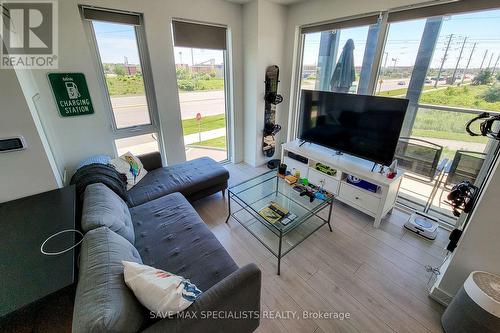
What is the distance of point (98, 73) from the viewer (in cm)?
226

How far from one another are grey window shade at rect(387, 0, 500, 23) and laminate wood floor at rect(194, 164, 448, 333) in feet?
6.62

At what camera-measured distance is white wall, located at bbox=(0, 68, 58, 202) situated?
1.32m

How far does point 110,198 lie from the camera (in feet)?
5.15

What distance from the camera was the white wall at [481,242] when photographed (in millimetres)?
1236

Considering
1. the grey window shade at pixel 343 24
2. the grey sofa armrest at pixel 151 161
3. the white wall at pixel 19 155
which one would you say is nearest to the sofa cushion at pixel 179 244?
the white wall at pixel 19 155

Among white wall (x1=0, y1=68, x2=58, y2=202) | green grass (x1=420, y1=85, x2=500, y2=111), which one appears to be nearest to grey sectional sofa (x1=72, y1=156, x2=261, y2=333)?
white wall (x1=0, y1=68, x2=58, y2=202)

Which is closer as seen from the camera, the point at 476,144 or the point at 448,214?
the point at 476,144

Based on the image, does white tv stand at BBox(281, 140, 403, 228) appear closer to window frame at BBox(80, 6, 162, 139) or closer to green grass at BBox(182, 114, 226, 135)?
green grass at BBox(182, 114, 226, 135)

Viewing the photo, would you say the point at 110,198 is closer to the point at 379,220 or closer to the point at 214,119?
the point at 214,119

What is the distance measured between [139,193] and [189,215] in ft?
2.34

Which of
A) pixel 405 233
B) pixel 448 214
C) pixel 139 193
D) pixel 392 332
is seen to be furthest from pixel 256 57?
pixel 392 332

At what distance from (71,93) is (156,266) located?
198 centimetres

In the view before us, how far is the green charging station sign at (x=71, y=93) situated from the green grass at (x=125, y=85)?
261 mm

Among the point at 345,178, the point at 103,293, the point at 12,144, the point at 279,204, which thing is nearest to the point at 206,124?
the point at 279,204
